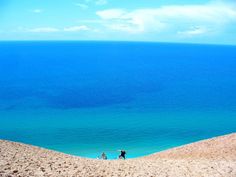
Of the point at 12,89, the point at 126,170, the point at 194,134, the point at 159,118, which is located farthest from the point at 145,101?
the point at 126,170

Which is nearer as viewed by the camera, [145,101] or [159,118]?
[159,118]

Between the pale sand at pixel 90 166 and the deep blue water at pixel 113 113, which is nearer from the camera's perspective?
the pale sand at pixel 90 166

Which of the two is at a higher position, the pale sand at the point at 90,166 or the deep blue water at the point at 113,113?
the deep blue water at the point at 113,113

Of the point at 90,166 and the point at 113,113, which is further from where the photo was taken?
the point at 113,113

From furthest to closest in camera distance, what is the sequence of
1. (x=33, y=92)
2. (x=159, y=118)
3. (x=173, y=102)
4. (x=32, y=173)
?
(x=33, y=92), (x=173, y=102), (x=159, y=118), (x=32, y=173)

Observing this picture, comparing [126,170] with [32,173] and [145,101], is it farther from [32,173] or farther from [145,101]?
[145,101]

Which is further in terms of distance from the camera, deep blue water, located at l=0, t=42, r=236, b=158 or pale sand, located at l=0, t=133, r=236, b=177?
deep blue water, located at l=0, t=42, r=236, b=158

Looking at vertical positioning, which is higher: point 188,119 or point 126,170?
point 188,119

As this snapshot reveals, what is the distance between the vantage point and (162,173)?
481 inches

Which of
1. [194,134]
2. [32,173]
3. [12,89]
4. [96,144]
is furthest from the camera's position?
[12,89]

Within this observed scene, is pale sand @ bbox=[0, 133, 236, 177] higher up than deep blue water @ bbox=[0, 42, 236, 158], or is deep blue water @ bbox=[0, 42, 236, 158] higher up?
deep blue water @ bbox=[0, 42, 236, 158]

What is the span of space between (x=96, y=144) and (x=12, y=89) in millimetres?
46898

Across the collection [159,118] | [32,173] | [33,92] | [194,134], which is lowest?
[32,173]

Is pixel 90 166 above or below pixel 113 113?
below
